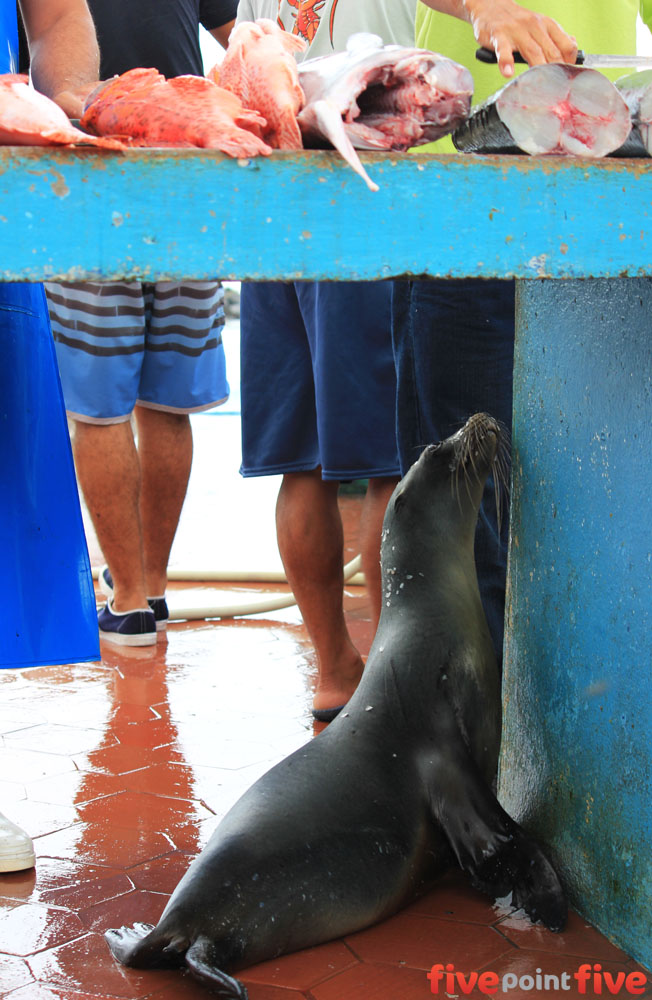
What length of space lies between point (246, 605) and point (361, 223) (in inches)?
128

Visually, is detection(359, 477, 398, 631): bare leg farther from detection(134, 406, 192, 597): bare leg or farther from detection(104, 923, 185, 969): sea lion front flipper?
detection(104, 923, 185, 969): sea lion front flipper

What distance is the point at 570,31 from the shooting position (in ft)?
8.39

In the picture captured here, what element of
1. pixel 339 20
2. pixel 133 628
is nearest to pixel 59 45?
pixel 339 20

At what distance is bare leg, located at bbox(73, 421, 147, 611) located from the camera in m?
3.93

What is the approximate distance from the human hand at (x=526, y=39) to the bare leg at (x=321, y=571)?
4.86 feet

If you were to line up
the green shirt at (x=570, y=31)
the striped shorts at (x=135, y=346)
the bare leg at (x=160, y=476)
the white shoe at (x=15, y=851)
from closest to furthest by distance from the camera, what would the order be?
the white shoe at (x=15, y=851), the green shirt at (x=570, y=31), the striped shorts at (x=135, y=346), the bare leg at (x=160, y=476)

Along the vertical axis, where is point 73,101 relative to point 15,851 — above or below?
above

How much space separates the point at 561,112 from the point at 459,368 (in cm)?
116

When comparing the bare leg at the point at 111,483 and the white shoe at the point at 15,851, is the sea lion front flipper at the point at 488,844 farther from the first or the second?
the bare leg at the point at 111,483

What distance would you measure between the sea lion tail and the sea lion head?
63 cm

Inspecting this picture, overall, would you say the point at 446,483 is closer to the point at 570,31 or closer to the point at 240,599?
the point at 570,31

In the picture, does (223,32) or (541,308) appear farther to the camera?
(223,32)

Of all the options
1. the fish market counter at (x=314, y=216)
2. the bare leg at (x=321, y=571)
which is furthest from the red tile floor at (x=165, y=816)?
the fish market counter at (x=314, y=216)

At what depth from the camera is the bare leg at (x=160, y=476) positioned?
4.16 metres
